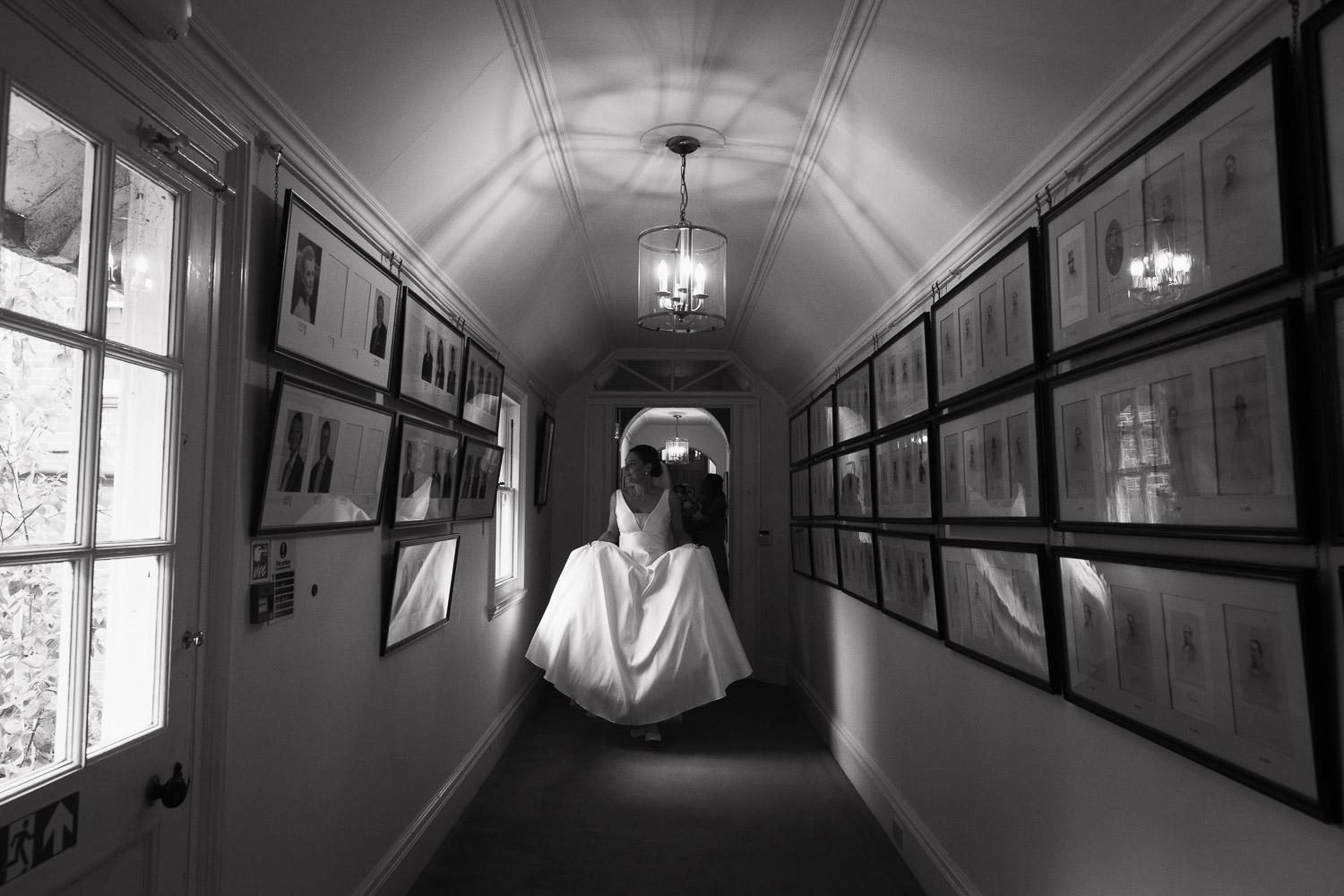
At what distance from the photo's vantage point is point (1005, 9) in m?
2.15

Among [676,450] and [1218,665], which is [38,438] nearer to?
[1218,665]

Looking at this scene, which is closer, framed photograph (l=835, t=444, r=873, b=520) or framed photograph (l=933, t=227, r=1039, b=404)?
framed photograph (l=933, t=227, r=1039, b=404)

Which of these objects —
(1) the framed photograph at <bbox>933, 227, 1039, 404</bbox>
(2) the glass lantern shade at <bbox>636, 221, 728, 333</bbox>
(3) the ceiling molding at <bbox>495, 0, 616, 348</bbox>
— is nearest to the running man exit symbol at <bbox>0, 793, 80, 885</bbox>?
(3) the ceiling molding at <bbox>495, 0, 616, 348</bbox>

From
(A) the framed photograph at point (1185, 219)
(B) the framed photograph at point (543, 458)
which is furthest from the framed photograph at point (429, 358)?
(B) the framed photograph at point (543, 458)

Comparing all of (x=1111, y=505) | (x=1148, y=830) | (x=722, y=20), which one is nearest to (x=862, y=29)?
(x=722, y=20)

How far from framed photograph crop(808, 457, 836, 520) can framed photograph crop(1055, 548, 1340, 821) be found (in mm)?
3356

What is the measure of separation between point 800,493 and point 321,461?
4.93m

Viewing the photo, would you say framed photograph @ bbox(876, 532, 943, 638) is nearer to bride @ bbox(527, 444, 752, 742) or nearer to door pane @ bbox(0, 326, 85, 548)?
bride @ bbox(527, 444, 752, 742)

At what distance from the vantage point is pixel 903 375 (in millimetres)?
3898

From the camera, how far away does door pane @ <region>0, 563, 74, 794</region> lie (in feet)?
4.54

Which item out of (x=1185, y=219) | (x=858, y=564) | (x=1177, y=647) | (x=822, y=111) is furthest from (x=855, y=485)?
(x=1185, y=219)

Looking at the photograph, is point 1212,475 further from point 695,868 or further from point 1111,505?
point 695,868

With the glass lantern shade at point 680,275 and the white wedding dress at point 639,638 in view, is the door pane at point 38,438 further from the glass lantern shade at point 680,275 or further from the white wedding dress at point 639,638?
the white wedding dress at point 639,638

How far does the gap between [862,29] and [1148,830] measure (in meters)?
2.25
